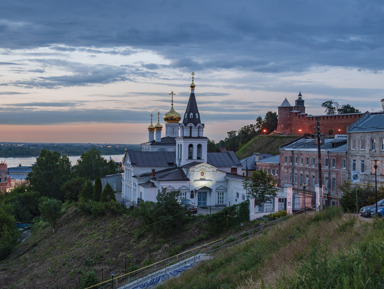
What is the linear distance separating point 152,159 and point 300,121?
138ft


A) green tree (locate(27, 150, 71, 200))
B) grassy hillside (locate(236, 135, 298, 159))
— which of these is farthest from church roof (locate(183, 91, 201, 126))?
grassy hillside (locate(236, 135, 298, 159))

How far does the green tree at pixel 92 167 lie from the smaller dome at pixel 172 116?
19504 millimetres

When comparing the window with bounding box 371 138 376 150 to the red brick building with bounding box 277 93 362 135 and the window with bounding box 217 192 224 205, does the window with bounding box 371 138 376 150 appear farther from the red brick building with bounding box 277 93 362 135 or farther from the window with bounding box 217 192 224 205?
the red brick building with bounding box 277 93 362 135

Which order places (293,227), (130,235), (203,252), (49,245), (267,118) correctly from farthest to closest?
1. (267,118)
2. (49,245)
3. (130,235)
4. (203,252)
5. (293,227)

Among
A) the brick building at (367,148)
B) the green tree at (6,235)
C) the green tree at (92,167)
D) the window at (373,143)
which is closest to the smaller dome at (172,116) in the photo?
the green tree at (92,167)

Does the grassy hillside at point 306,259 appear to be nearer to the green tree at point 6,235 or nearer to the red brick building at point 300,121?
the green tree at point 6,235

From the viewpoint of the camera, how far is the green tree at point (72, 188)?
199 feet

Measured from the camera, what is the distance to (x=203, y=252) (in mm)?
23453

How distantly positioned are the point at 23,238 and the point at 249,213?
1141 inches

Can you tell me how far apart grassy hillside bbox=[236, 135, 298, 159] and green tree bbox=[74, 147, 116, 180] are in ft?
76.2

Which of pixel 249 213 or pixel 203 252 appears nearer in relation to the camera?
pixel 203 252

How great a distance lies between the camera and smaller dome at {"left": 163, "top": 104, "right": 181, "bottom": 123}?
57.9 m

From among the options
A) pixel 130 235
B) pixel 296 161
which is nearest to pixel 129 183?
pixel 130 235

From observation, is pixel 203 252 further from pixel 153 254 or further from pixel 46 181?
pixel 46 181
